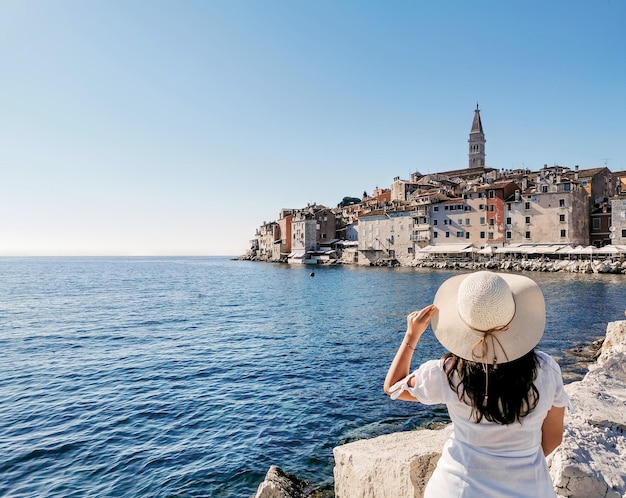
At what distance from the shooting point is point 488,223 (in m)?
63.4

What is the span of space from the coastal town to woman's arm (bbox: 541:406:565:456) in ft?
190

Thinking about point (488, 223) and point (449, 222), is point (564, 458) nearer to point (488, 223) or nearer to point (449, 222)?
point (488, 223)

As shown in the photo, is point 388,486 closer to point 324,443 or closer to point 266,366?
point 324,443

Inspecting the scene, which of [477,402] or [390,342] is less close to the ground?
[477,402]

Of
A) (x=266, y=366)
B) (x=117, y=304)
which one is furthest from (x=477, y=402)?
(x=117, y=304)

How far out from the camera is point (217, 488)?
7738 millimetres

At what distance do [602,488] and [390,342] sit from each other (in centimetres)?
1557

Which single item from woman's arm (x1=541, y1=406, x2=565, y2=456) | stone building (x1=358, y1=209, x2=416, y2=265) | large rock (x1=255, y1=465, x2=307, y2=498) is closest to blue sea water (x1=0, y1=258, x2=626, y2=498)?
large rock (x1=255, y1=465, x2=307, y2=498)

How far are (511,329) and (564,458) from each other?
2.91 m

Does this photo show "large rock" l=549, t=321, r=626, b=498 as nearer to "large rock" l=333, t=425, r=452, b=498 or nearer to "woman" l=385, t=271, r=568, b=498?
"large rock" l=333, t=425, r=452, b=498

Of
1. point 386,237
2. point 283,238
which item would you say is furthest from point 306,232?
point 386,237

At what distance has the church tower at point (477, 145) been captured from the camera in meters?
116

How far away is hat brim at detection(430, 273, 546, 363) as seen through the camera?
2.01 metres

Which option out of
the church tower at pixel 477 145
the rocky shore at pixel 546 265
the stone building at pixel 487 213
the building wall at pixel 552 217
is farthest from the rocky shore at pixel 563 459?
the church tower at pixel 477 145
